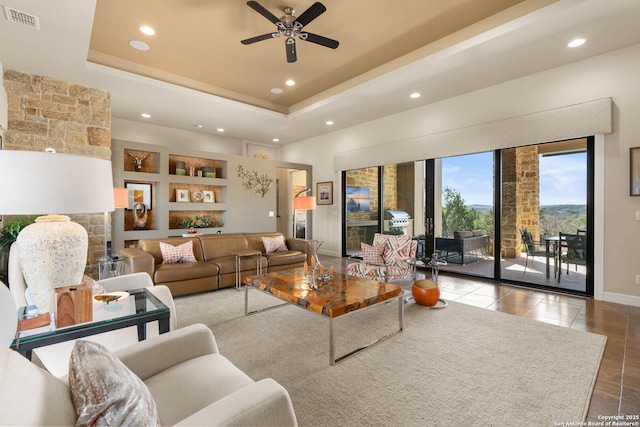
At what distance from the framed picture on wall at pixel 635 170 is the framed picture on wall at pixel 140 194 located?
7727mm

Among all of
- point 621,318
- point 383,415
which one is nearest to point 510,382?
point 383,415

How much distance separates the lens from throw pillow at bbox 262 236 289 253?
5234 mm

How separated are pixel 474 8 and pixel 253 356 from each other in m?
4.19

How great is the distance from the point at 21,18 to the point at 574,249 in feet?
23.0

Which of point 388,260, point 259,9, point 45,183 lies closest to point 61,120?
point 259,9

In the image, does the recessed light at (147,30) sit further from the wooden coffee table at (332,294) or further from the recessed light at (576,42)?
the recessed light at (576,42)

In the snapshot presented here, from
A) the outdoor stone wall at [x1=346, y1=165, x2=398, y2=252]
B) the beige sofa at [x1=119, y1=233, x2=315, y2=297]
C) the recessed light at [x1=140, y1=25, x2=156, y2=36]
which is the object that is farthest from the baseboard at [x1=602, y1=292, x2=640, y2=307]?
the recessed light at [x1=140, y1=25, x2=156, y2=36]

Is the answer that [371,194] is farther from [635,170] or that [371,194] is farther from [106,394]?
[106,394]

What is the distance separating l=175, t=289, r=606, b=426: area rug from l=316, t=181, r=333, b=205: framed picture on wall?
4442mm

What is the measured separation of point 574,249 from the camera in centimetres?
414

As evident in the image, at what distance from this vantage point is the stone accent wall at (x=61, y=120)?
13.4 ft

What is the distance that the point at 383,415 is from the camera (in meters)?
1.71

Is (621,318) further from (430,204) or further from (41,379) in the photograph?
(41,379)

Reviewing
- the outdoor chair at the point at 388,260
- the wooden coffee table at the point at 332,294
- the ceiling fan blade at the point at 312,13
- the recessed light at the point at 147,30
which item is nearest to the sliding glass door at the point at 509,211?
the outdoor chair at the point at 388,260
